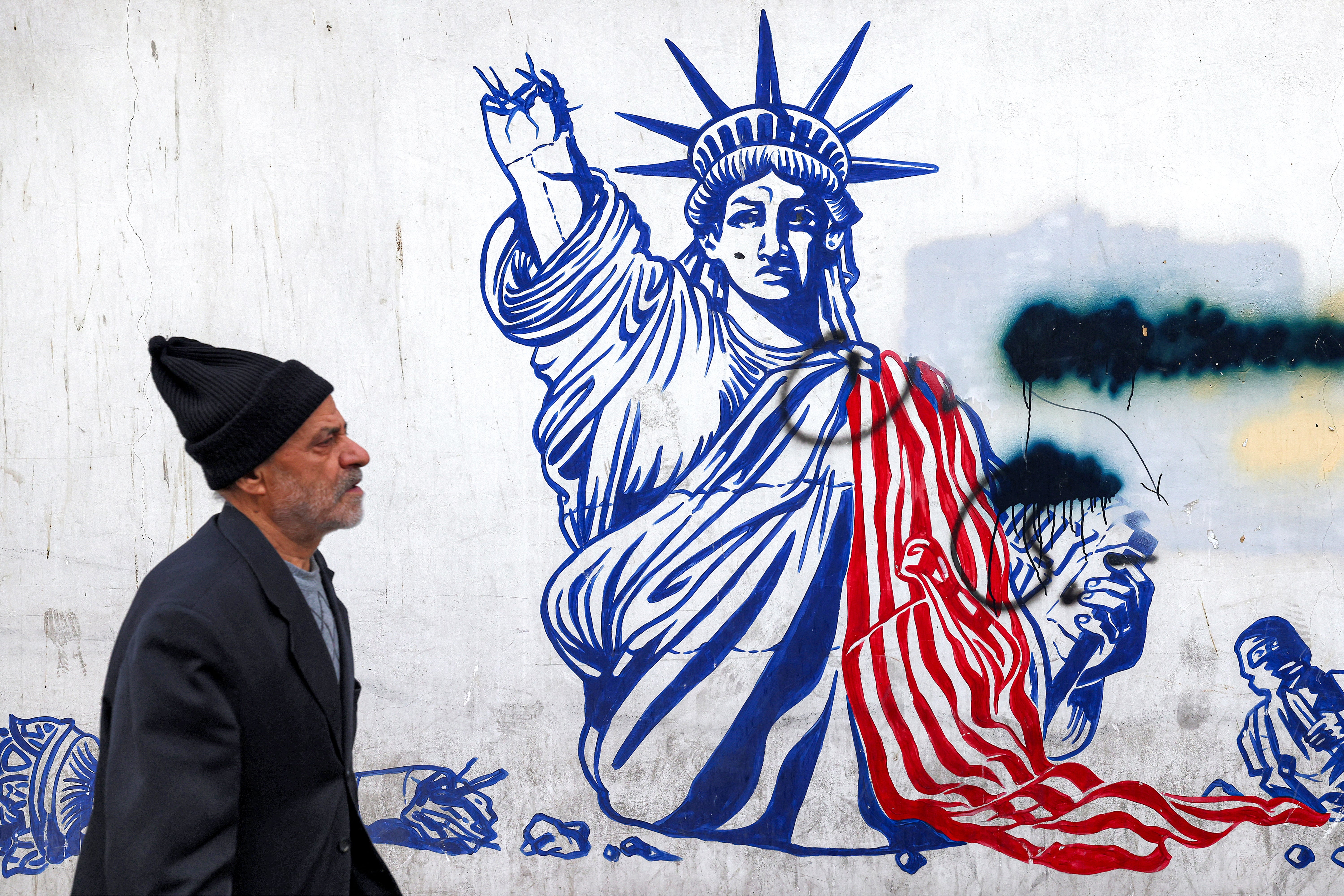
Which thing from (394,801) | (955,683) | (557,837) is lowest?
(557,837)

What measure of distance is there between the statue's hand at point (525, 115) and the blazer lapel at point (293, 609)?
1.89 meters

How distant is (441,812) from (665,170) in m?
2.45

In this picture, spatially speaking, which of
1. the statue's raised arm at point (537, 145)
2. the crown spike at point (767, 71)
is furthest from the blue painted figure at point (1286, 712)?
the statue's raised arm at point (537, 145)

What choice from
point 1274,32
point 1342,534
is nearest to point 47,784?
point 1342,534

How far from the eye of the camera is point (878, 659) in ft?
10.7

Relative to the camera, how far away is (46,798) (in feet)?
10.8

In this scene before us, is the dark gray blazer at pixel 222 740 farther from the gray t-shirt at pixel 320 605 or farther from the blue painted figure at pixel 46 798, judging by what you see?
the blue painted figure at pixel 46 798

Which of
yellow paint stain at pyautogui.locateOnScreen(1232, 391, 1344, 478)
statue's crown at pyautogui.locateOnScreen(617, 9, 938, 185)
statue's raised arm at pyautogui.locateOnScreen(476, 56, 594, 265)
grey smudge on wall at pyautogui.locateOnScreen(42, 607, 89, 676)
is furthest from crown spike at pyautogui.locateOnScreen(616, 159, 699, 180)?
grey smudge on wall at pyautogui.locateOnScreen(42, 607, 89, 676)

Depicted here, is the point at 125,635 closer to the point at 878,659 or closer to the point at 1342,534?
the point at 878,659

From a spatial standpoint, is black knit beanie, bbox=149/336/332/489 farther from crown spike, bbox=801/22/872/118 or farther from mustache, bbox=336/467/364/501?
crown spike, bbox=801/22/872/118

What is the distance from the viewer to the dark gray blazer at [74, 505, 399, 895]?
1546 millimetres

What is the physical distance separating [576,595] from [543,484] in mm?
418

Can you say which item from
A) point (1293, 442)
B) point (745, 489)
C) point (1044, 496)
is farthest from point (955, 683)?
point (1293, 442)

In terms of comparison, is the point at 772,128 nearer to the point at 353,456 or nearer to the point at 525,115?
the point at 525,115
